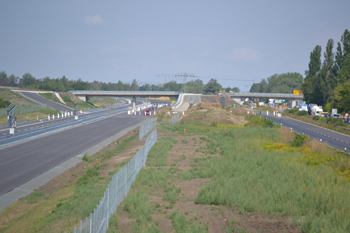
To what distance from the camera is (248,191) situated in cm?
1548

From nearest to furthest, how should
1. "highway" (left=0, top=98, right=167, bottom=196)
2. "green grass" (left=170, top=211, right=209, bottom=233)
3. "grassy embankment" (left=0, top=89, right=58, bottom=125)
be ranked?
"green grass" (left=170, top=211, right=209, bottom=233) < "highway" (left=0, top=98, right=167, bottom=196) < "grassy embankment" (left=0, top=89, right=58, bottom=125)

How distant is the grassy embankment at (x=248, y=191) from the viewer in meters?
12.2

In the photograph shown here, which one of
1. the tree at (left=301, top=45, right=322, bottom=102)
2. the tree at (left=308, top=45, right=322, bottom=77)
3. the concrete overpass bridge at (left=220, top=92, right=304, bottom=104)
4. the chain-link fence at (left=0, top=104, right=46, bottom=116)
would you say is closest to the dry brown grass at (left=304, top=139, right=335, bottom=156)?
the chain-link fence at (left=0, top=104, right=46, bottom=116)

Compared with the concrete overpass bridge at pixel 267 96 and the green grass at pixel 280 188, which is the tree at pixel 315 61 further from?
the green grass at pixel 280 188

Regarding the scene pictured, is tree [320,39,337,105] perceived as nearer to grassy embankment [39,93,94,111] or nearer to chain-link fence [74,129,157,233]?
grassy embankment [39,93,94,111]

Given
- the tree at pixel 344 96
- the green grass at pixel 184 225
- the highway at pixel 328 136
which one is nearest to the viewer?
the green grass at pixel 184 225

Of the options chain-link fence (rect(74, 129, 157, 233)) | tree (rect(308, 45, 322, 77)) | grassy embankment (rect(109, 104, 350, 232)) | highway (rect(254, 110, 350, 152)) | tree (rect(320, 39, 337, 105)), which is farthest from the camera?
tree (rect(308, 45, 322, 77))

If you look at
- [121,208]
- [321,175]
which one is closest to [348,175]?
[321,175]

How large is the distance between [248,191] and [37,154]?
2059 cm

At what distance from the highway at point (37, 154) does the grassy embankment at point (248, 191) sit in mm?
7666

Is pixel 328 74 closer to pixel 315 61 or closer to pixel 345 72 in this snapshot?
pixel 345 72

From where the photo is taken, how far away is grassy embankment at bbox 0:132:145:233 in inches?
504

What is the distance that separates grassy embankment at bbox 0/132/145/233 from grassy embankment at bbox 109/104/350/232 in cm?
183

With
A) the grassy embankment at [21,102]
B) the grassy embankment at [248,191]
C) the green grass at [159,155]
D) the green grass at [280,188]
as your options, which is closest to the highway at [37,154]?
the green grass at [159,155]
